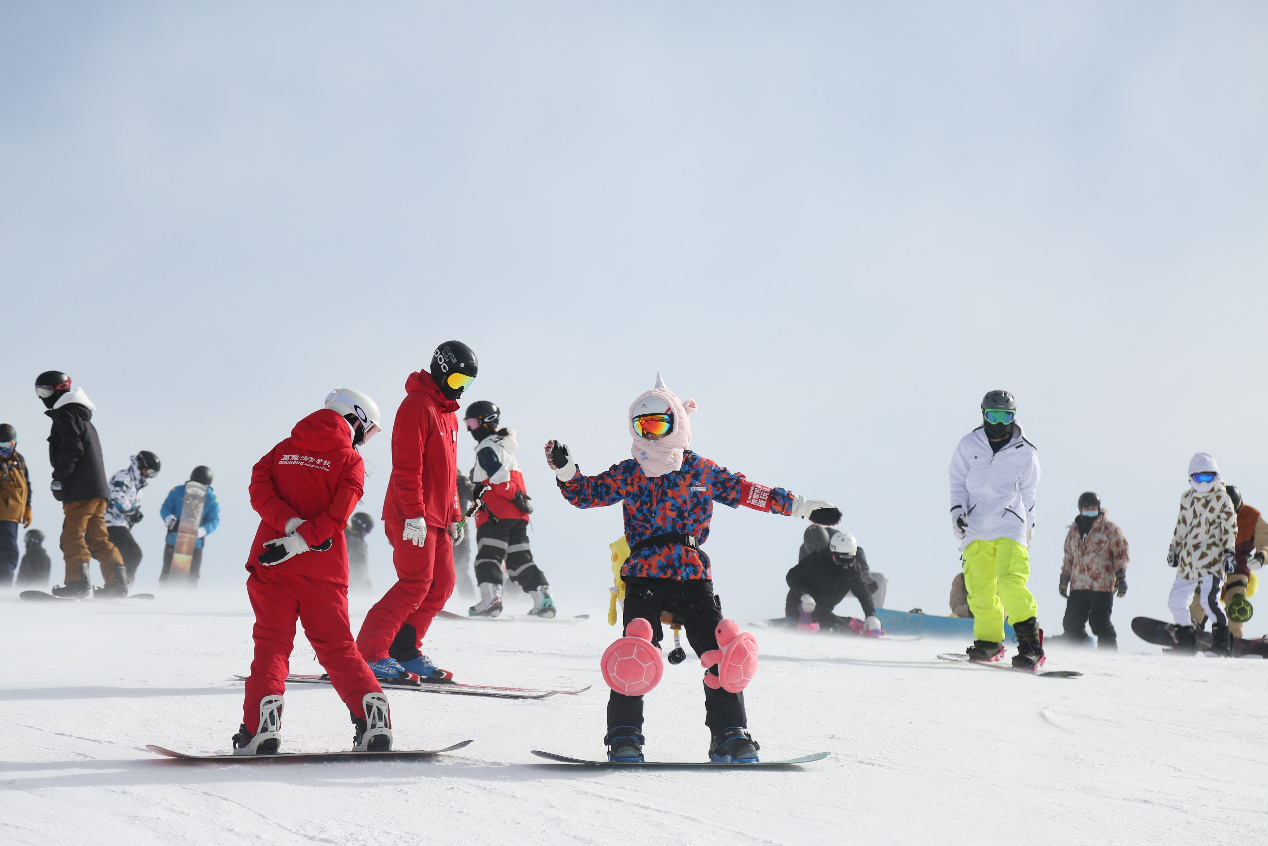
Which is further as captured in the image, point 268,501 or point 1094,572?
point 1094,572

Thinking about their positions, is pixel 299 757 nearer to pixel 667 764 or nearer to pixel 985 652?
pixel 667 764

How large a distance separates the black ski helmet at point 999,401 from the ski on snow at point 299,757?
20.4 feet

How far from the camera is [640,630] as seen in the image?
4.57 meters

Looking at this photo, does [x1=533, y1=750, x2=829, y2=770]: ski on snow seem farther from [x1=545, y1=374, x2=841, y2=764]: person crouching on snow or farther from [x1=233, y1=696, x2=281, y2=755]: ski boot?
[x1=233, y1=696, x2=281, y2=755]: ski boot

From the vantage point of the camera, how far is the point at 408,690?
20.3ft

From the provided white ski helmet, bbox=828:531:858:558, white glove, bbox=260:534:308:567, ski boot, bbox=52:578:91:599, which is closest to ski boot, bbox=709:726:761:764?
white glove, bbox=260:534:308:567

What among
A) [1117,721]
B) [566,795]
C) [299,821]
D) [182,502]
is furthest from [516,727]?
[182,502]

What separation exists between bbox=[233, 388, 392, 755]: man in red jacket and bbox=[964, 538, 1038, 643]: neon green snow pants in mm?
5939

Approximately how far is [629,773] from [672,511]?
1162 mm

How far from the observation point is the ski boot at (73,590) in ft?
39.7

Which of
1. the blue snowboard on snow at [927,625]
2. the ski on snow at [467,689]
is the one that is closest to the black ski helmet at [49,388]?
the ski on snow at [467,689]

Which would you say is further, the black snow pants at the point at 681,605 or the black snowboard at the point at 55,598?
the black snowboard at the point at 55,598

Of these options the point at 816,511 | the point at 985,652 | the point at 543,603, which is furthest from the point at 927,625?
the point at 816,511

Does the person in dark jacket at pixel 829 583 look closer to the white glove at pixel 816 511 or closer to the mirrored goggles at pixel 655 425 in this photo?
the white glove at pixel 816 511
